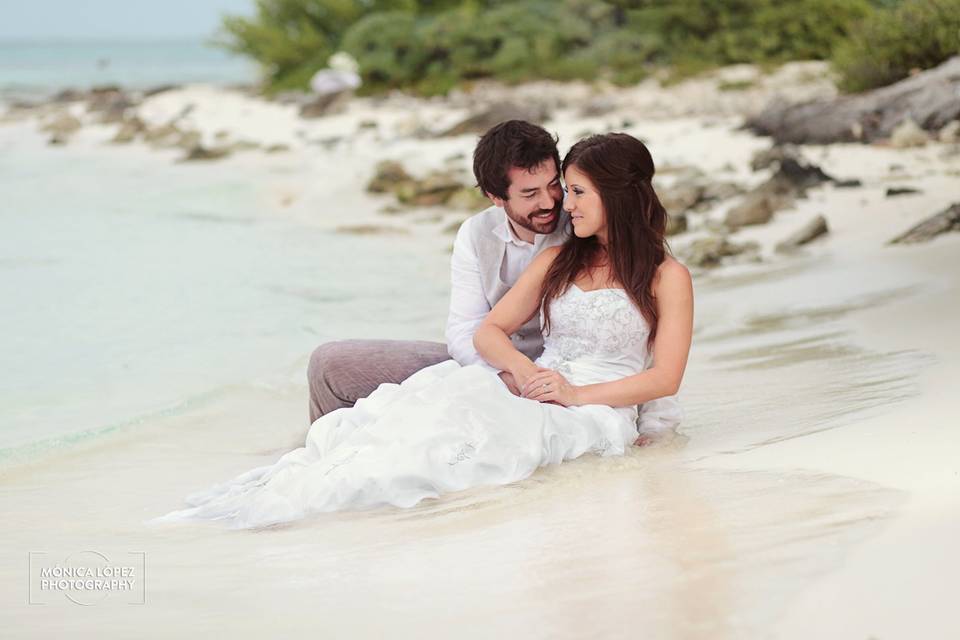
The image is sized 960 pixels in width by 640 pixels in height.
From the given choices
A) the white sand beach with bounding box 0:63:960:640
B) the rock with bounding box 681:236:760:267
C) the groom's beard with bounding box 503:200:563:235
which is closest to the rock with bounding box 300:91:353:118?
the white sand beach with bounding box 0:63:960:640

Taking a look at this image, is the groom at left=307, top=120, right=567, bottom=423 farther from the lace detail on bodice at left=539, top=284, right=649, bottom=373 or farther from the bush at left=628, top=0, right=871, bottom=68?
the bush at left=628, top=0, right=871, bottom=68

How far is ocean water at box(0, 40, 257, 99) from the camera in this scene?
3491cm

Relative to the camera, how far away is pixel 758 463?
3820 millimetres

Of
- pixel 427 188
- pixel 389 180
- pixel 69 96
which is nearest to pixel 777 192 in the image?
pixel 427 188

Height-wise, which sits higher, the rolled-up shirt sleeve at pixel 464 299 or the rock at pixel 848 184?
the rolled-up shirt sleeve at pixel 464 299

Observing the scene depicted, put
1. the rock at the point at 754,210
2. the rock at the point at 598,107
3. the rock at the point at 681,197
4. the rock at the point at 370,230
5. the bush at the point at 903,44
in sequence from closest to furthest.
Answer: the rock at the point at 754,210, the rock at the point at 681,197, the rock at the point at 370,230, the bush at the point at 903,44, the rock at the point at 598,107

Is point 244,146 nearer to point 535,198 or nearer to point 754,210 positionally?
point 754,210

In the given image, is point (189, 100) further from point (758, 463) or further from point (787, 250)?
point (758, 463)

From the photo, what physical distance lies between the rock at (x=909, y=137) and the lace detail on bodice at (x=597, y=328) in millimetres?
6266

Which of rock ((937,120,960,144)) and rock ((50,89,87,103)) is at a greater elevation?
rock ((937,120,960,144))

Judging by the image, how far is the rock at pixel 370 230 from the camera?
11.1 meters

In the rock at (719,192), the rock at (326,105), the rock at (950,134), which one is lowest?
the rock at (326,105)

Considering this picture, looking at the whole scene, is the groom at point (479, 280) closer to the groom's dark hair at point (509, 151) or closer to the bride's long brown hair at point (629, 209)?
the groom's dark hair at point (509, 151)

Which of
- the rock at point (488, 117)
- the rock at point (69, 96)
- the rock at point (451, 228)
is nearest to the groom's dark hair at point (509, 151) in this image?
the rock at point (451, 228)
